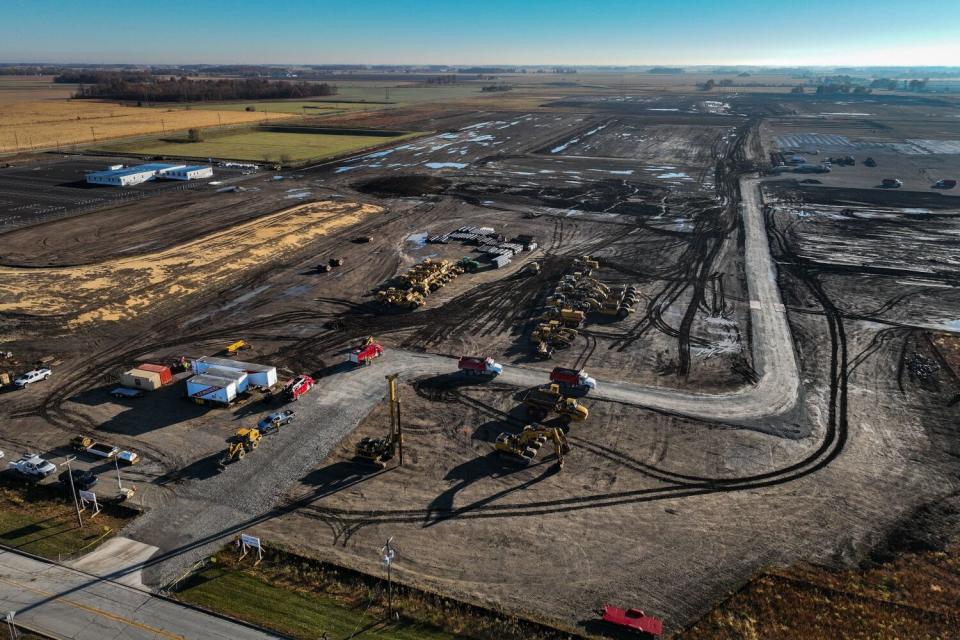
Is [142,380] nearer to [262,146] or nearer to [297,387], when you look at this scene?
[297,387]

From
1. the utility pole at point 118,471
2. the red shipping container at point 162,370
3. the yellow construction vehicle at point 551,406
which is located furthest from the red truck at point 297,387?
the yellow construction vehicle at point 551,406

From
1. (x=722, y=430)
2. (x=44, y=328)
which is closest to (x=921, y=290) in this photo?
(x=722, y=430)

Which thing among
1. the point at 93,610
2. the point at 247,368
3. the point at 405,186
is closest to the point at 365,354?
the point at 247,368

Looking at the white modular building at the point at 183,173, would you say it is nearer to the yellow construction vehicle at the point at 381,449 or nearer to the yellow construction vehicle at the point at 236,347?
the yellow construction vehicle at the point at 236,347

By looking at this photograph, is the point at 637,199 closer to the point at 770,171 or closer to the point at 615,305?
the point at 770,171

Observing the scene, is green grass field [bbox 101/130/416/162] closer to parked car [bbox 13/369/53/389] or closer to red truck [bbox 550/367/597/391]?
parked car [bbox 13/369/53/389]

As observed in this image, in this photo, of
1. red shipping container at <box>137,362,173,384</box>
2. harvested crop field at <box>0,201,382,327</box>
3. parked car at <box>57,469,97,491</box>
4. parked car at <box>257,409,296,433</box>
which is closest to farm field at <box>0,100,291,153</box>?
harvested crop field at <box>0,201,382,327</box>
